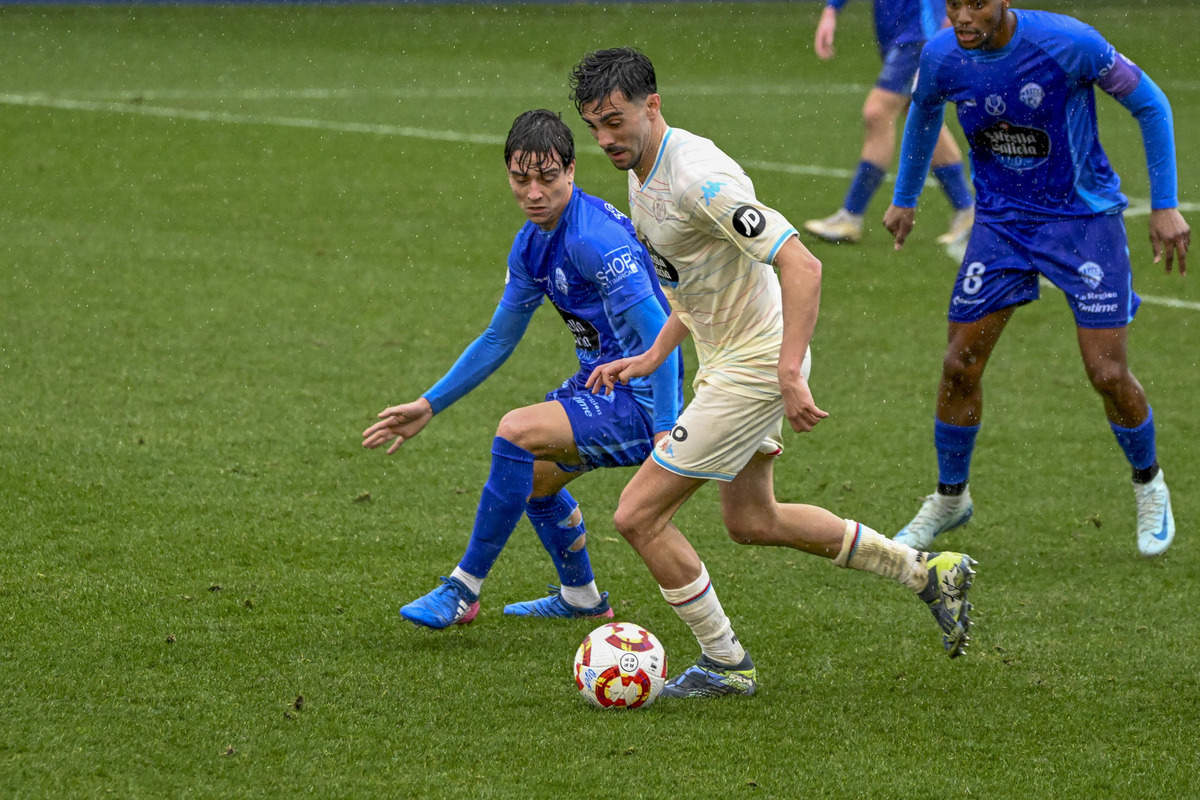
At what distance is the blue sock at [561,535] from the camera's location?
5.02m

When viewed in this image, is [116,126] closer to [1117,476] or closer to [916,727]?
[1117,476]

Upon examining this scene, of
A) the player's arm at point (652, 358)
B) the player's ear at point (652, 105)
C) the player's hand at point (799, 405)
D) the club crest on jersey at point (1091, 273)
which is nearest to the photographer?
the player's hand at point (799, 405)

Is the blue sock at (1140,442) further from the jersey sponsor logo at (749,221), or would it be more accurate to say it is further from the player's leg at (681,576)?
the jersey sponsor logo at (749,221)

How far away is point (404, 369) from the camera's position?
798 cm

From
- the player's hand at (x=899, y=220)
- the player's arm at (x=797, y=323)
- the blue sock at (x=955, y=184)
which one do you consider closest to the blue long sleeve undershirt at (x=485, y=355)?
the player's arm at (x=797, y=323)

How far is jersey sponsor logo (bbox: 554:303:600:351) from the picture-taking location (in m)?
4.89

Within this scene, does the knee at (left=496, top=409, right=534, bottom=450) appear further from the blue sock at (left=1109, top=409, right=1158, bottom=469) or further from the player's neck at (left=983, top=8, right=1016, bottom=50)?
the blue sock at (left=1109, top=409, right=1158, bottom=469)

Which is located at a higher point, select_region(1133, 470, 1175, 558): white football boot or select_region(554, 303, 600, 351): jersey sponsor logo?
select_region(554, 303, 600, 351): jersey sponsor logo

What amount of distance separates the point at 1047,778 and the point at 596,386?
169 cm

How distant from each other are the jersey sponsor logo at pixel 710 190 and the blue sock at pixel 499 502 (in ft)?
3.69

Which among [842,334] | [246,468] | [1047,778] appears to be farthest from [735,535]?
[842,334]

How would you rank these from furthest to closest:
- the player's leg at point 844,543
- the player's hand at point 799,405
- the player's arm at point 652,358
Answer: the player's leg at point 844,543 → the player's arm at point 652,358 → the player's hand at point 799,405

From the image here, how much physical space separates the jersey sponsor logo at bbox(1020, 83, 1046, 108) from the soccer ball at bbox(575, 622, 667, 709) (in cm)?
257

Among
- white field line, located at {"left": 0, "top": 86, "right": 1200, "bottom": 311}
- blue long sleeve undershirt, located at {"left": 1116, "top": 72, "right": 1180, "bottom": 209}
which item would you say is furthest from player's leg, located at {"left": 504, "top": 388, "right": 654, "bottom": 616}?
white field line, located at {"left": 0, "top": 86, "right": 1200, "bottom": 311}
